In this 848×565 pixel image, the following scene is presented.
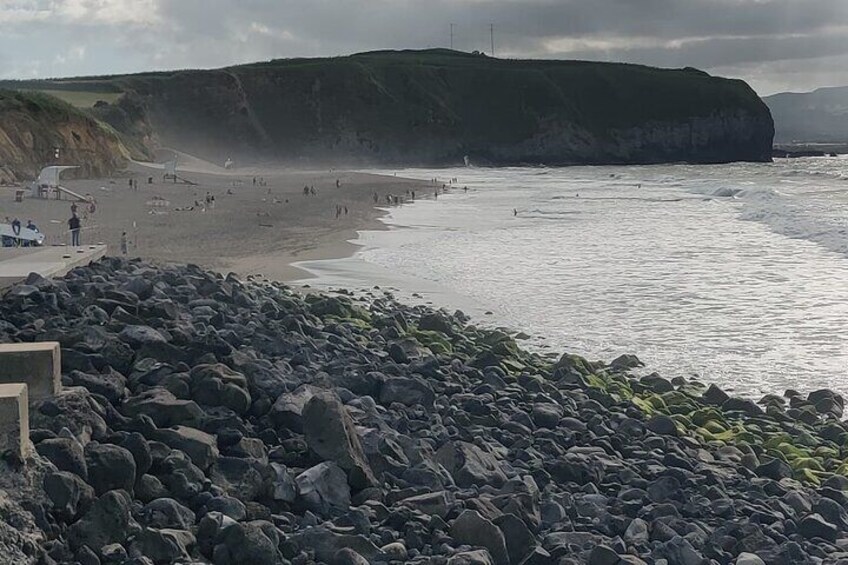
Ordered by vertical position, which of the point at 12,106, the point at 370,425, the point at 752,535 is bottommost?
the point at 752,535

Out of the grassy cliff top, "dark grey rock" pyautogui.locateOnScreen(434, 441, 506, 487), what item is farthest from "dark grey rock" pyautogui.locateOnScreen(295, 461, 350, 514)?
the grassy cliff top

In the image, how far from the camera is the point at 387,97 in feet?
443

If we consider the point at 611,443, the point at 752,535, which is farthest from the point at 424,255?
the point at 752,535

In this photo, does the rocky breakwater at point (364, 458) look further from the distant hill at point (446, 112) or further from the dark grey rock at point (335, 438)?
the distant hill at point (446, 112)

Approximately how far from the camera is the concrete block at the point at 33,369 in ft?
20.4

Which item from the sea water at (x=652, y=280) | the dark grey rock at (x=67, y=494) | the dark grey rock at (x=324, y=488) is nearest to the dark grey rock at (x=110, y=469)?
the dark grey rock at (x=67, y=494)

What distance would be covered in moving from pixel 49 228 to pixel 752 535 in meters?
22.4

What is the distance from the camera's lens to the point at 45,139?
153 ft

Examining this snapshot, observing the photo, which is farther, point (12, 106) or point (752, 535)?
point (12, 106)

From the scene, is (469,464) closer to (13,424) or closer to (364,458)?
(364,458)

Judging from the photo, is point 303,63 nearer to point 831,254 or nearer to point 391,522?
point 831,254

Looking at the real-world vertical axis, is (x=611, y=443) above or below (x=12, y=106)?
below

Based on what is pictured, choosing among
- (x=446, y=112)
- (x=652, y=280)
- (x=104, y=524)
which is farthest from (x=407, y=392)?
(x=446, y=112)

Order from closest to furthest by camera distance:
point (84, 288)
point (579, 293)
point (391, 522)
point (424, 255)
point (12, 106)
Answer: point (391, 522) < point (84, 288) < point (579, 293) < point (424, 255) < point (12, 106)
